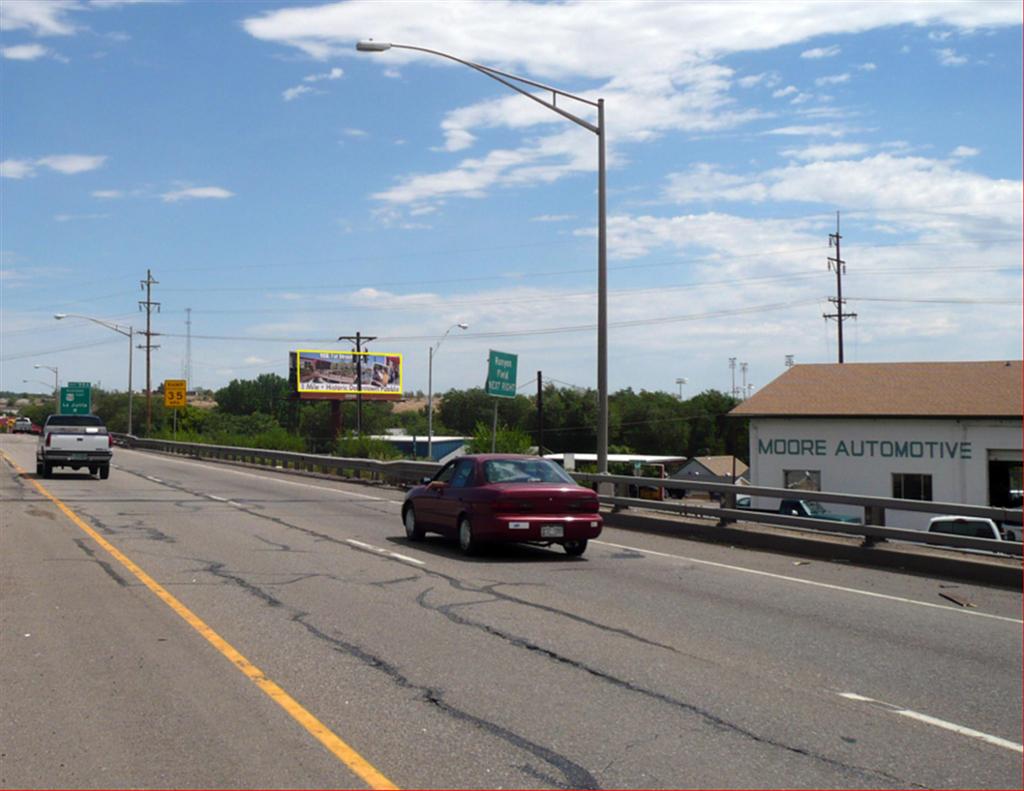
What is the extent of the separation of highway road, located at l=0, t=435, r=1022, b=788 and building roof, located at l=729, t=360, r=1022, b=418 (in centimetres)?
2714

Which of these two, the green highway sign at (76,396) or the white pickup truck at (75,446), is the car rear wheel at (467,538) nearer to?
the white pickup truck at (75,446)

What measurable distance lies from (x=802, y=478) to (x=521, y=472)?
30099mm

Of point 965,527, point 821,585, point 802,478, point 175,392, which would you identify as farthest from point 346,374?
point 821,585

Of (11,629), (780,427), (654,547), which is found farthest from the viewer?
(780,427)

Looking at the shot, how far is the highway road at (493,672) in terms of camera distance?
6.22m

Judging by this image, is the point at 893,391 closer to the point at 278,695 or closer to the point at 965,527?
the point at 965,527

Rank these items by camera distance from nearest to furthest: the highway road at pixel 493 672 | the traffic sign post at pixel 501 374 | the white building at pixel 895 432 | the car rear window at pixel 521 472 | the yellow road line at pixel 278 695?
the yellow road line at pixel 278 695 < the highway road at pixel 493 672 < the car rear window at pixel 521 472 < the traffic sign post at pixel 501 374 < the white building at pixel 895 432

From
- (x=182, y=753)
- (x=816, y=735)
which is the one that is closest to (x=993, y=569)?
(x=816, y=735)

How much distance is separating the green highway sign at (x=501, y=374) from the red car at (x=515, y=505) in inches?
545

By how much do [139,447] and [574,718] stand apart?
70.8 metres

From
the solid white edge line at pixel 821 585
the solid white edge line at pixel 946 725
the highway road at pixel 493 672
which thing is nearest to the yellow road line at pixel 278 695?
the highway road at pixel 493 672

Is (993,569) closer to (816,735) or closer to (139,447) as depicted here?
(816,735)

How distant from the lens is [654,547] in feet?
57.7

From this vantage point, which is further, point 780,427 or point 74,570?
point 780,427
